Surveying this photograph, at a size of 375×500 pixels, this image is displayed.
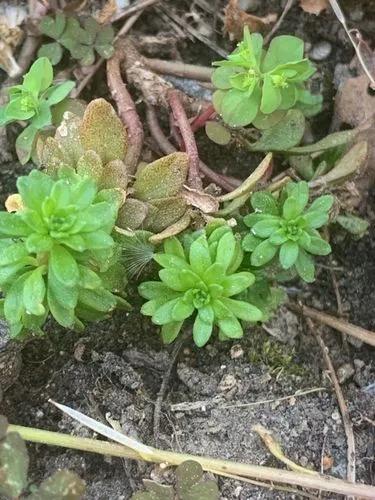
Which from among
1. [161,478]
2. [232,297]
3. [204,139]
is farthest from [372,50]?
[161,478]

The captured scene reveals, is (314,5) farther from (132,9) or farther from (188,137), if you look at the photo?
(188,137)

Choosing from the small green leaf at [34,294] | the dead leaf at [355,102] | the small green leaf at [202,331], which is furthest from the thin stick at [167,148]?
the small green leaf at [34,294]

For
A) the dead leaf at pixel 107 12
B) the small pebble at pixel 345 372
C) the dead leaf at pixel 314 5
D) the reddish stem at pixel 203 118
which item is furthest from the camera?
the dead leaf at pixel 314 5

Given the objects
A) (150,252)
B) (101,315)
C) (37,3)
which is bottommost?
(101,315)

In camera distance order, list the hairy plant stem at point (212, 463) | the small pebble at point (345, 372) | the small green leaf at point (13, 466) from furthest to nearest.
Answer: the small pebble at point (345, 372) < the hairy plant stem at point (212, 463) < the small green leaf at point (13, 466)

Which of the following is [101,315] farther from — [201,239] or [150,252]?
[201,239]

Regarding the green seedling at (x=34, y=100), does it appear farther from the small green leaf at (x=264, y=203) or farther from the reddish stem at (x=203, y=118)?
the small green leaf at (x=264, y=203)

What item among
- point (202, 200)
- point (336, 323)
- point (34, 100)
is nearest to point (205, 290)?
point (202, 200)

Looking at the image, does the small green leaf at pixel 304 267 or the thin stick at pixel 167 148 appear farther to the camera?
the thin stick at pixel 167 148
